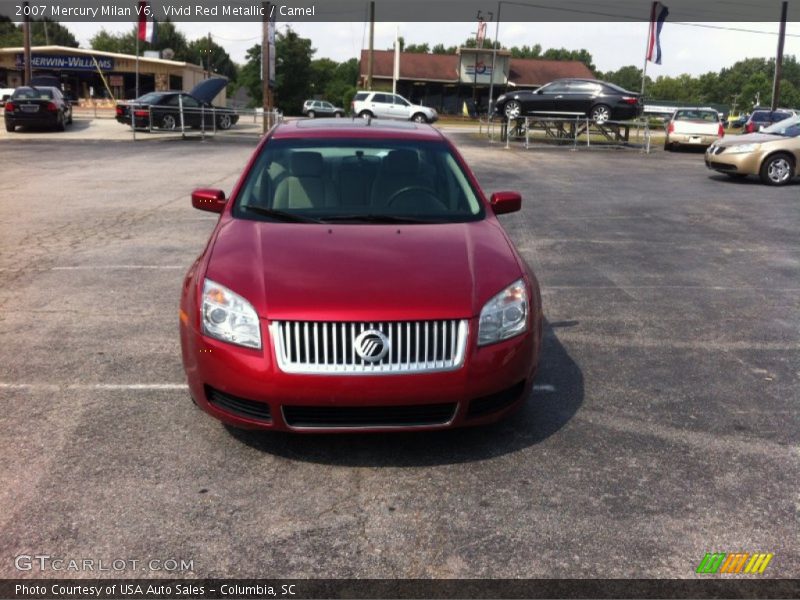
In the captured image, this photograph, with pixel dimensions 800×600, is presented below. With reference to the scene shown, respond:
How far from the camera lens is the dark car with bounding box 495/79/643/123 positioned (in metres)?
28.1

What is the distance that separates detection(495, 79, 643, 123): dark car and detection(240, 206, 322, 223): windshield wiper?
Answer: 82.0ft

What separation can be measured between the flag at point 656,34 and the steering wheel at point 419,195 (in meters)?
36.9

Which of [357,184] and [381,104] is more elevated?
[381,104]

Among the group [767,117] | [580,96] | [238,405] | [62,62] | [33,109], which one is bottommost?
[238,405]

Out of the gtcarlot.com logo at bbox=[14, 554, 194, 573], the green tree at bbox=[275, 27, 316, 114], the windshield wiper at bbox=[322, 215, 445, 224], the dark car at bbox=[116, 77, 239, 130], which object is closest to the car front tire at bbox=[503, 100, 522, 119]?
the dark car at bbox=[116, 77, 239, 130]

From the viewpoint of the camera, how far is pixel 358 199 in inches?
198

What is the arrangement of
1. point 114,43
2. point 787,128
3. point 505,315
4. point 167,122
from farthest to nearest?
point 114,43, point 167,122, point 787,128, point 505,315

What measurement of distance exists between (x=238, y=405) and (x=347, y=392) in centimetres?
58

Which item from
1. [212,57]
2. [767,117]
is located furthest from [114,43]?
[767,117]

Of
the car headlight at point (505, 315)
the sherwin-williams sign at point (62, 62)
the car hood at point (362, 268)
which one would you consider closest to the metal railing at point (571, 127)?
the car hood at point (362, 268)

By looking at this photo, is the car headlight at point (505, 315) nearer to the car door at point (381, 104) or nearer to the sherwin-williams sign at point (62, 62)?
the car door at point (381, 104)

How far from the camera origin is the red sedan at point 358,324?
367cm

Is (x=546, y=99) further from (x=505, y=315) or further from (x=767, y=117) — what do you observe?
(x=505, y=315)

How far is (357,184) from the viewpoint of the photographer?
5.14m
